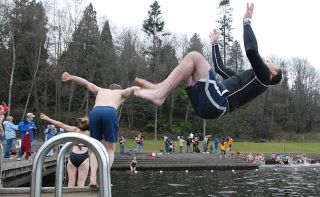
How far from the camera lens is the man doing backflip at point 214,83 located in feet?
15.6

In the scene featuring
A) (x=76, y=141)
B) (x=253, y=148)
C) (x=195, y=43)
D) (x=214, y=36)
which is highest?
(x=195, y=43)

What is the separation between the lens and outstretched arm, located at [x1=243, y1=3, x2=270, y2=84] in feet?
16.0

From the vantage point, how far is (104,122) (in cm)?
589

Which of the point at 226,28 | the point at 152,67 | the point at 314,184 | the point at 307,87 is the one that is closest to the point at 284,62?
the point at 307,87

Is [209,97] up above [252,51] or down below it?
below

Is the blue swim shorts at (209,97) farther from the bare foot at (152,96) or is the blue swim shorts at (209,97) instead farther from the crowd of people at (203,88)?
the bare foot at (152,96)

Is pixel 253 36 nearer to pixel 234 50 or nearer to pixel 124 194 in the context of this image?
pixel 124 194

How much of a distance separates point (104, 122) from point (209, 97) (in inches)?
62.3

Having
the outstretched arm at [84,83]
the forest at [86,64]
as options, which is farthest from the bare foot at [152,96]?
the forest at [86,64]

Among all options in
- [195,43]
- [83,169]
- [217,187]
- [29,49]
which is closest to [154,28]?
[195,43]

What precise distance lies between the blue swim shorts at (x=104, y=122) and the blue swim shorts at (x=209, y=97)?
1.26 meters

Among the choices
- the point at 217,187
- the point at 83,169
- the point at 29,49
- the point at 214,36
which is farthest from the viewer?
the point at 29,49

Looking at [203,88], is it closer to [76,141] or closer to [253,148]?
[76,141]

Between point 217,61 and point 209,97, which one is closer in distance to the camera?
point 209,97
